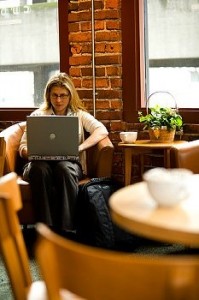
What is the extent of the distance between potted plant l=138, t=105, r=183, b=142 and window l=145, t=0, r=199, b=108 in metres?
0.38

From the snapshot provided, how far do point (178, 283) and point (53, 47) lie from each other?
14.0 feet

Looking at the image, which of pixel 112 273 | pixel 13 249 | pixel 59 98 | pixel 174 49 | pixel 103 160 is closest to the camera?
pixel 112 273

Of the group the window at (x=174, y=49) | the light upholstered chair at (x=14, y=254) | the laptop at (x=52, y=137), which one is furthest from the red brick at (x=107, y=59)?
the light upholstered chair at (x=14, y=254)

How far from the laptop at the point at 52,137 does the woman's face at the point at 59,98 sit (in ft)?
1.31

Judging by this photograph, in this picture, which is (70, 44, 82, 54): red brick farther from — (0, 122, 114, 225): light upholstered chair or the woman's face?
(0, 122, 114, 225): light upholstered chair

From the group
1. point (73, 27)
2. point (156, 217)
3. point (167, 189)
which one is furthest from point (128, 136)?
point (156, 217)

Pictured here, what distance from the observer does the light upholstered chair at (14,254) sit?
5.15ft

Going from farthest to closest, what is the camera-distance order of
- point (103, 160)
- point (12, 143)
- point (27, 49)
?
point (27, 49) → point (12, 143) → point (103, 160)

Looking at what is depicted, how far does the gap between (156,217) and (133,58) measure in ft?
10.2

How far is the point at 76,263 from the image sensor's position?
3.82 feet

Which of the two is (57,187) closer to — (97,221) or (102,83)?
(97,221)

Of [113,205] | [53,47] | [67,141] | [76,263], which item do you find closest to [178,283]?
[76,263]

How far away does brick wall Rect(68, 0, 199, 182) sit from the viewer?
15.4 feet

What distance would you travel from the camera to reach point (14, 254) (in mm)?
1685
